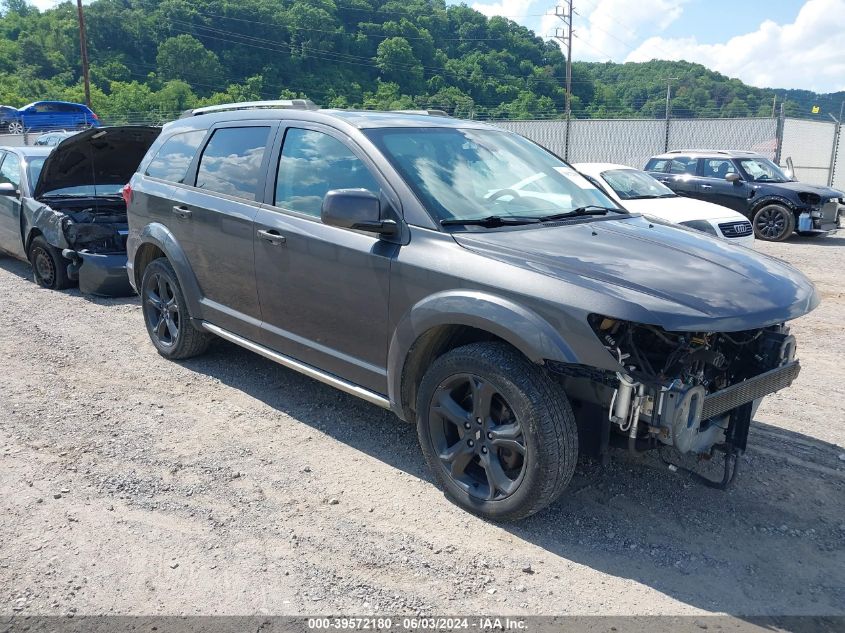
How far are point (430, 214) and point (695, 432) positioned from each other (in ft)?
5.39

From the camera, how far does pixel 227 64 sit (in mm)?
76750

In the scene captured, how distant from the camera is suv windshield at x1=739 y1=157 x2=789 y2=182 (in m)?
13.9

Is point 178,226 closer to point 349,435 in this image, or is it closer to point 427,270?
point 349,435

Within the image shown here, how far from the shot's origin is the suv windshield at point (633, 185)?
10.9 meters

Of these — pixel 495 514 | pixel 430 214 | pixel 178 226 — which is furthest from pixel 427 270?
pixel 178 226

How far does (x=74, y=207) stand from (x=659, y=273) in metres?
7.45

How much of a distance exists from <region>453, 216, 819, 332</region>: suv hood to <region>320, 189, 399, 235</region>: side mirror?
0.43 metres

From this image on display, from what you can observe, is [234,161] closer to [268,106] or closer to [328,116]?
[268,106]

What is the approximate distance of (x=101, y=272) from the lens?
777cm

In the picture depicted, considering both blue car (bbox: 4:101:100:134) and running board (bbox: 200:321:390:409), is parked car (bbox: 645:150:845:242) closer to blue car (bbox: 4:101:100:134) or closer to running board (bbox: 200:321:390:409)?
running board (bbox: 200:321:390:409)

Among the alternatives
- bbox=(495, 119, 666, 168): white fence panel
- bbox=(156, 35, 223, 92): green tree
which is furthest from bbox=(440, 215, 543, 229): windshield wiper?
bbox=(156, 35, 223, 92): green tree

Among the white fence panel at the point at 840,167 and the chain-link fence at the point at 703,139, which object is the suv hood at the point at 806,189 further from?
the white fence panel at the point at 840,167

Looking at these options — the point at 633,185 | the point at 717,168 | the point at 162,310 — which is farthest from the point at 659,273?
the point at 717,168

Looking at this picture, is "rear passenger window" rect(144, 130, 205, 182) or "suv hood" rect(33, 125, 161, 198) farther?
"suv hood" rect(33, 125, 161, 198)
